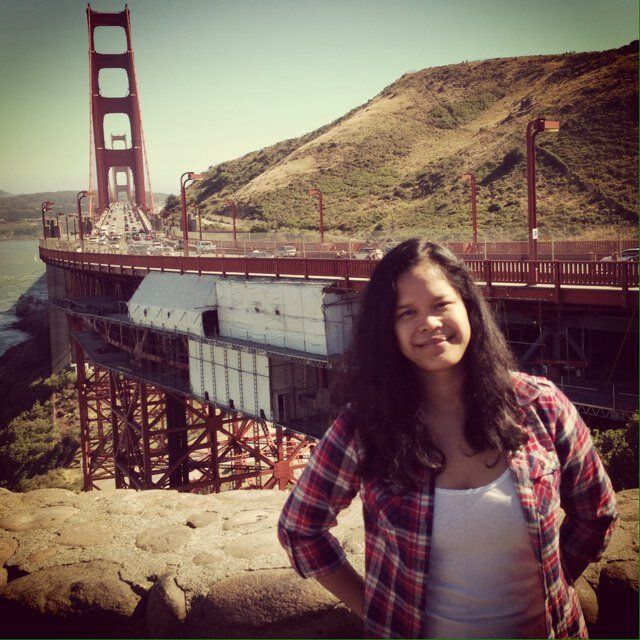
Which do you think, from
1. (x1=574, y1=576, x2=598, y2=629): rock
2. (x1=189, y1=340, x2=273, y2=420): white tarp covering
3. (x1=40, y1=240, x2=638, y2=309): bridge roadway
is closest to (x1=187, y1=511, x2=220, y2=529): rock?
(x1=574, y1=576, x2=598, y2=629): rock

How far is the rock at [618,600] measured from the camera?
4012mm

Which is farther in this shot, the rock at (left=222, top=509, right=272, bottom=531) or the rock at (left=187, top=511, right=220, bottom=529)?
the rock at (left=187, top=511, right=220, bottom=529)

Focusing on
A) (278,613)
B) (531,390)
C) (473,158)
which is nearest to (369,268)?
(278,613)

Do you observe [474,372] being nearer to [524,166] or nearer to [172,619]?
[172,619]

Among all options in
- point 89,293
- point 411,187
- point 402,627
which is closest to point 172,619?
point 402,627

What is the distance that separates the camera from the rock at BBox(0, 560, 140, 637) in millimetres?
4910

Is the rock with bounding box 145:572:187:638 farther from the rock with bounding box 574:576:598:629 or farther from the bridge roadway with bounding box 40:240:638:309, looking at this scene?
the bridge roadway with bounding box 40:240:638:309

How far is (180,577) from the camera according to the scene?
16.7 ft

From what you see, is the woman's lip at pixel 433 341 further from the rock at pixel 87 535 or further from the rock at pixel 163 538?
the rock at pixel 87 535

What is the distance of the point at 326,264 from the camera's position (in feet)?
53.1

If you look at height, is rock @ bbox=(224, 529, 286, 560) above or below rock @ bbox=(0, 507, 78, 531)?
above

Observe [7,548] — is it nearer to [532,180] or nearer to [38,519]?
[38,519]

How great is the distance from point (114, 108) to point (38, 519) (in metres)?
58.0

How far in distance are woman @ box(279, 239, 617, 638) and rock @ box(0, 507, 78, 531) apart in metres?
4.84
